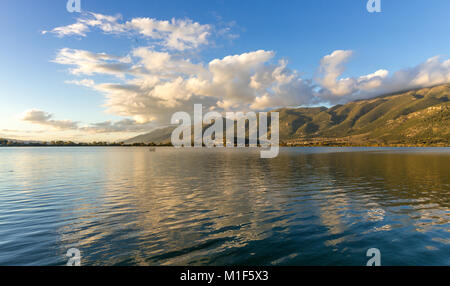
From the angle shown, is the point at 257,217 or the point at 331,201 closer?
the point at 257,217

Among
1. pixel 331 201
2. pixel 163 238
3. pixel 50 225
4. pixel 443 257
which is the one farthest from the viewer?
pixel 331 201

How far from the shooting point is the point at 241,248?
1888cm

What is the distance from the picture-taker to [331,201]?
3494cm

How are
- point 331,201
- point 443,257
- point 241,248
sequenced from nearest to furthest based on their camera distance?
1. point 443,257
2. point 241,248
3. point 331,201

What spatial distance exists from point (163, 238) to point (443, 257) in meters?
20.5

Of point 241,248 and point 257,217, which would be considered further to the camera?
point 257,217

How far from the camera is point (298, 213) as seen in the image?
28938 mm

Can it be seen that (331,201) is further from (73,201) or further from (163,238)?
(73,201)

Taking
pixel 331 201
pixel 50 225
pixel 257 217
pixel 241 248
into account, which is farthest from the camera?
pixel 331 201
